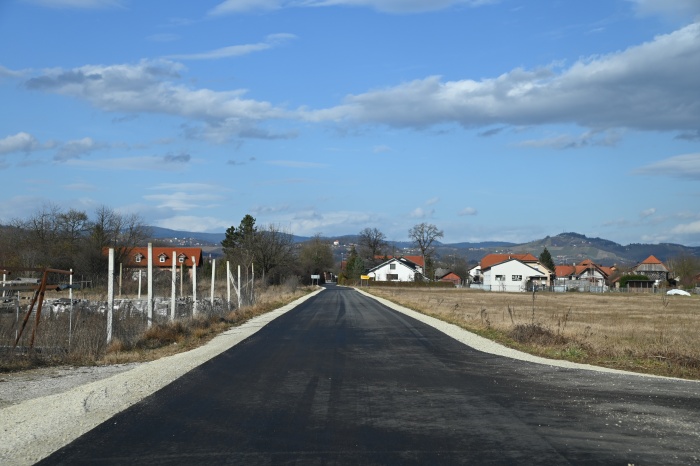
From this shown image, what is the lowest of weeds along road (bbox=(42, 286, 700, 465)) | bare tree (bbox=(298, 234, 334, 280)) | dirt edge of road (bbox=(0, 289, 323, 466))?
weeds along road (bbox=(42, 286, 700, 465))

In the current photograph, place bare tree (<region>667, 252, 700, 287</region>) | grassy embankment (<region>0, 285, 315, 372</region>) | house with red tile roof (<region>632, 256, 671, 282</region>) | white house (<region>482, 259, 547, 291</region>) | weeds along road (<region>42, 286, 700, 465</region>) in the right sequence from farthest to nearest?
house with red tile roof (<region>632, 256, 671, 282</region>), bare tree (<region>667, 252, 700, 287</region>), white house (<region>482, 259, 547, 291</region>), grassy embankment (<region>0, 285, 315, 372</region>), weeds along road (<region>42, 286, 700, 465</region>)

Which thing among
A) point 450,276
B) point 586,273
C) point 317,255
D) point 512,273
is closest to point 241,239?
point 512,273

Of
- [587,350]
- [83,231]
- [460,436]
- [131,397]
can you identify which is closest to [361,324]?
[587,350]

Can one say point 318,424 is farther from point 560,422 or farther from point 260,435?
point 560,422

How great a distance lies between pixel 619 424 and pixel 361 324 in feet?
69.5

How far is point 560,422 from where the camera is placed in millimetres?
9836

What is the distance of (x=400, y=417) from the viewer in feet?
33.1

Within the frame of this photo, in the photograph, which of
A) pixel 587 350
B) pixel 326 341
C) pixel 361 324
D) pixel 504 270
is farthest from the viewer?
pixel 504 270

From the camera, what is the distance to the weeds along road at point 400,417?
794 centimetres

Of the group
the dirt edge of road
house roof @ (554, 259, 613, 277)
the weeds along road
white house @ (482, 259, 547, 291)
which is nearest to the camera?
the weeds along road

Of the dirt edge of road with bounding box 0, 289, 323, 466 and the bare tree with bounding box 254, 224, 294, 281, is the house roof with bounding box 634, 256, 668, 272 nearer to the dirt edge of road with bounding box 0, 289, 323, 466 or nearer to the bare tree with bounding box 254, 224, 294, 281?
the bare tree with bounding box 254, 224, 294, 281

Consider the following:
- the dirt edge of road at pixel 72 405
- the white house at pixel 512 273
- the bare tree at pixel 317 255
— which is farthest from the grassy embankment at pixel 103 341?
the bare tree at pixel 317 255

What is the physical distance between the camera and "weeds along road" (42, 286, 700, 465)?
794cm

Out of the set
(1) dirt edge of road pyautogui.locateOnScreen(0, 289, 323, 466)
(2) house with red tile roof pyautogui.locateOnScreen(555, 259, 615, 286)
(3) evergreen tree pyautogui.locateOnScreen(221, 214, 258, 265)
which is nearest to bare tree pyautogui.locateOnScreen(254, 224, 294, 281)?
(3) evergreen tree pyautogui.locateOnScreen(221, 214, 258, 265)
